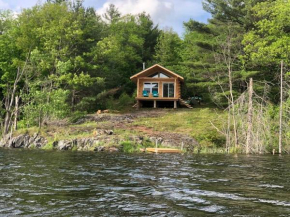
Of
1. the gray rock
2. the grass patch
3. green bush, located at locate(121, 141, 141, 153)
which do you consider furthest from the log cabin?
the gray rock

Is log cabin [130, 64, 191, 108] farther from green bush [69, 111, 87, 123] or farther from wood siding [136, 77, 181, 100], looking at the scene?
green bush [69, 111, 87, 123]

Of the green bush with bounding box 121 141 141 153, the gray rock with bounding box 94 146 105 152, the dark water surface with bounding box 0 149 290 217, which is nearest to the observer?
the dark water surface with bounding box 0 149 290 217

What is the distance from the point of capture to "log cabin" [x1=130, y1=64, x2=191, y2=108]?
37.5 metres

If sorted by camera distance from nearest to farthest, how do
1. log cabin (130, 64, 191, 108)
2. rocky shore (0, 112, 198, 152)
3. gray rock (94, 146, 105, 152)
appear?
gray rock (94, 146, 105, 152)
rocky shore (0, 112, 198, 152)
log cabin (130, 64, 191, 108)

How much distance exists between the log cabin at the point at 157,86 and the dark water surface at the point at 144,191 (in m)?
25.3

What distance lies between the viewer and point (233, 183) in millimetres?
9297

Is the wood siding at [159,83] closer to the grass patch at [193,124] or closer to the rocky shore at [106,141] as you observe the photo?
the grass patch at [193,124]

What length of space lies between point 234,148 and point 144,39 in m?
33.4

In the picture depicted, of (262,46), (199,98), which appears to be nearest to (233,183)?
(262,46)

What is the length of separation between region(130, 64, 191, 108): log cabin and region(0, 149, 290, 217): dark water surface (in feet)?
83.0

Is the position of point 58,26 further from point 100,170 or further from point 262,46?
point 100,170

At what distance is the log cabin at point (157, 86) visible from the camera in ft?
123

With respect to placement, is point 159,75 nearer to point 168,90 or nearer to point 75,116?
point 168,90

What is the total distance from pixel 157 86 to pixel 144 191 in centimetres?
3046
